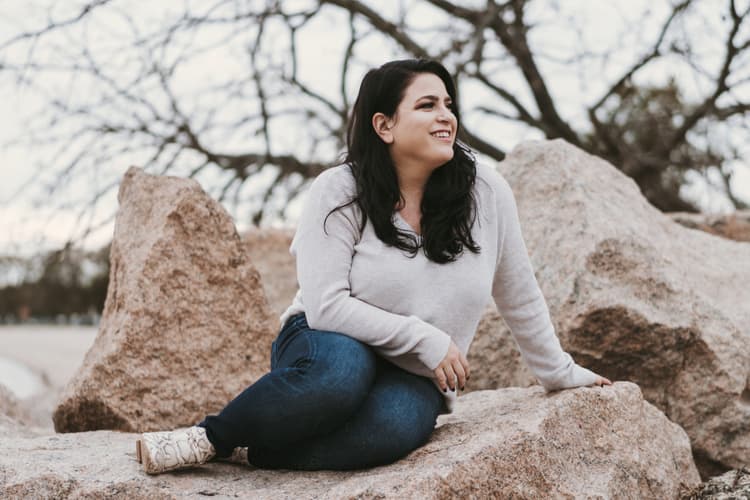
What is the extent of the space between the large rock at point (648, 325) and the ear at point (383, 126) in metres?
1.11

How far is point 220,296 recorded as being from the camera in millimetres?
3307

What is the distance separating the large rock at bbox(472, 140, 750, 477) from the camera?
308cm

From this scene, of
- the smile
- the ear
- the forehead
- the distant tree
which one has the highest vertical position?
the forehead

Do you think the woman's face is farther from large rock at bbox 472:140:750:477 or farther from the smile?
large rock at bbox 472:140:750:477

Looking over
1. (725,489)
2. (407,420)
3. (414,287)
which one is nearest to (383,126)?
(414,287)

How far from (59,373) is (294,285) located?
5.39 m

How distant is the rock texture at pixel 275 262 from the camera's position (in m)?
5.47

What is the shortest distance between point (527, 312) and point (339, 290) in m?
0.66

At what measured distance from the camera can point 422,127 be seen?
7.95 ft

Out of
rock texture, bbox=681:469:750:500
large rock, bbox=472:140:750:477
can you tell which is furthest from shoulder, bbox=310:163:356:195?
rock texture, bbox=681:469:750:500

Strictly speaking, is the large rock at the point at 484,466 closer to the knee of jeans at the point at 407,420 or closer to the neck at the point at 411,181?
the knee of jeans at the point at 407,420

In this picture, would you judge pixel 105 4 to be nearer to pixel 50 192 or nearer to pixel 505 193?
pixel 50 192

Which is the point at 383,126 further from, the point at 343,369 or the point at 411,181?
the point at 343,369

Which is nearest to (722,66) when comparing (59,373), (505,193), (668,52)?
(668,52)
